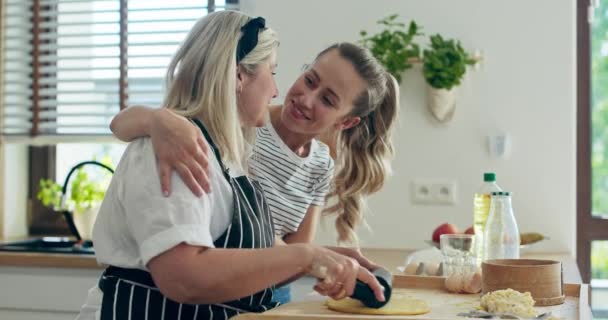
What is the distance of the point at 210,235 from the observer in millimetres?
1373

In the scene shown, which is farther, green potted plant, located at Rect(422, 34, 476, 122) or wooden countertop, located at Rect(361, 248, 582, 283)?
green potted plant, located at Rect(422, 34, 476, 122)

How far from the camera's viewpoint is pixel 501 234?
2.01 meters

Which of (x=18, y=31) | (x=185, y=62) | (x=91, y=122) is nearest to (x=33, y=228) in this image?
(x=91, y=122)

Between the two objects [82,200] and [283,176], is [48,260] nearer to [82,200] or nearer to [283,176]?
[82,200]

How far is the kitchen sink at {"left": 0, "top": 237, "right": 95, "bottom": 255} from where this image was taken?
117 inches

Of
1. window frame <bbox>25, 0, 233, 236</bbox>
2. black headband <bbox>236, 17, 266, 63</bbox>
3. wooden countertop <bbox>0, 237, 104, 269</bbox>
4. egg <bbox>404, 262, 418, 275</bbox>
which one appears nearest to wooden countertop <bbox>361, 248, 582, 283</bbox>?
egg <bbox>404, 262, 418, 275</bbox>

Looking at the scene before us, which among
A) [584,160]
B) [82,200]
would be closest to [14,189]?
[82,200]

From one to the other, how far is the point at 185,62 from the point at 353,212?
3.69 ft

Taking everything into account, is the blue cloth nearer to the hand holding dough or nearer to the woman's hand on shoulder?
the hand holding dough

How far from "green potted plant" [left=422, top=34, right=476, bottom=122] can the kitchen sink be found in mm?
1230

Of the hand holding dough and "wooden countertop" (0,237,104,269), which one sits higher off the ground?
the hand holding dough

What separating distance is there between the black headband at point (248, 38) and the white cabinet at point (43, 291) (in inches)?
58.2

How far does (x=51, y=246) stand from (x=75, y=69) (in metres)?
0.71

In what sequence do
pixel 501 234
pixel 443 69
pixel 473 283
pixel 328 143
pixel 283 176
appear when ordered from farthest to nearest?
pixel 443 69
pixel 328 143
pixel 283 176
pixel 501 234
pixel 473 283
